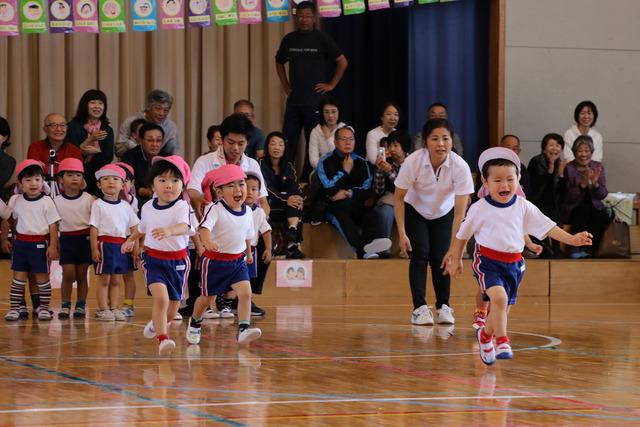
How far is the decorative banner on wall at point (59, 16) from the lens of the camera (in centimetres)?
1009

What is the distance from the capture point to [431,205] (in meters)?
7.51

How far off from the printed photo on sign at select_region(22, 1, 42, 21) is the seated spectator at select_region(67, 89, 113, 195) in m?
0.83

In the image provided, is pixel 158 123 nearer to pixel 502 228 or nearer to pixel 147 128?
pixel 147 128

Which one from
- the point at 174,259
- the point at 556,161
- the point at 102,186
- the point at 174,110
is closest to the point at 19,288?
the point at 102,186

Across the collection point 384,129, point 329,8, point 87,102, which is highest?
point 329,8

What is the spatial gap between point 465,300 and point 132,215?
3.47m

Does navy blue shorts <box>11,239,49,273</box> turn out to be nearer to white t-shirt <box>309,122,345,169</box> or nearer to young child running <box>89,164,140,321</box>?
young child running <box>89,164,140,321</box>

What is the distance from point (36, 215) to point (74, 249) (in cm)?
40

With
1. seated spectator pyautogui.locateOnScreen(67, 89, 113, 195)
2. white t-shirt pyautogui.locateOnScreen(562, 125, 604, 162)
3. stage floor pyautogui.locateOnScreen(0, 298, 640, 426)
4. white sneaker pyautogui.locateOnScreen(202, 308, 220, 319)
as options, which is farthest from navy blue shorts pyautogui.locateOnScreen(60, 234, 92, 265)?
white t-shirt pyautogui.locateOnScreen(562, 125, 604, 162)

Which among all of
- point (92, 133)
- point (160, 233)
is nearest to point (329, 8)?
point (92, 133)

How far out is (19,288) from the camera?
820 cm

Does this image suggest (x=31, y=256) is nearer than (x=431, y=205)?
No

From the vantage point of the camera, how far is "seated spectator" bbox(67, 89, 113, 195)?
9.83 metres

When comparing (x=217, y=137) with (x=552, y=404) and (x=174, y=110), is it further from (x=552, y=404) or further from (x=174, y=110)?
(x=552, y=404)
